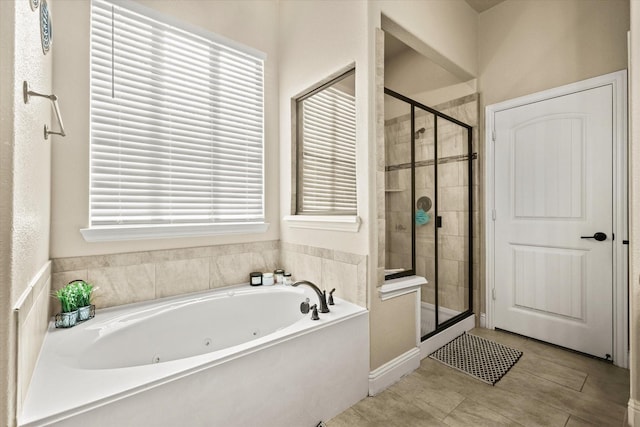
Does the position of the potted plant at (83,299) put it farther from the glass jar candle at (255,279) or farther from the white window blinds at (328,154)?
the white window blinds at (328,154)

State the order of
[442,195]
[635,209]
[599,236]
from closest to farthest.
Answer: [635,209] → [599,236] → [442,195]

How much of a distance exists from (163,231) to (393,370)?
1810mm

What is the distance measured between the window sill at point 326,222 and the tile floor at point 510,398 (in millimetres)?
1049

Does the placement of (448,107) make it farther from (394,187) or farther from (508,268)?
(508,268)

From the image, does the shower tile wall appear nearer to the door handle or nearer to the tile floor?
the tile floor

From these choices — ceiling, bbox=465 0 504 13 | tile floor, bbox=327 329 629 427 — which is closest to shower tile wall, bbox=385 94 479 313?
tile floor, bbox=327 329 629 427

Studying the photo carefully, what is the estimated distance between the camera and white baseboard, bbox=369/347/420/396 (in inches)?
71.8

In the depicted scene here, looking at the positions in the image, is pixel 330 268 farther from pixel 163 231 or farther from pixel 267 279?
pixel 163 231

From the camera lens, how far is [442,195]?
9.16 feet

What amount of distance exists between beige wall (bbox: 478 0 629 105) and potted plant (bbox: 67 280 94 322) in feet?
11.4

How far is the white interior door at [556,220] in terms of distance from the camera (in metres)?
2.18

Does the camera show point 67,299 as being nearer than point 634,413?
No

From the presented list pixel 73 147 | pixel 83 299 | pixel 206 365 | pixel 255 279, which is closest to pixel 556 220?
pixel 255 279

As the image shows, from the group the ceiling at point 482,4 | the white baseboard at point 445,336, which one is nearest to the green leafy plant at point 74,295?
the white baseboard at point 445,336
